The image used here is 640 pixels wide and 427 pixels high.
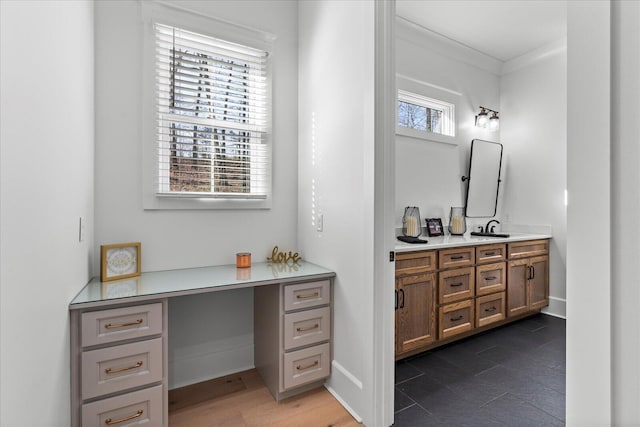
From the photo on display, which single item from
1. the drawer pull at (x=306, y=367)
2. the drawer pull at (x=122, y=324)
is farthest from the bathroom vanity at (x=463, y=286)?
the drawer pull at (x=122, y=324)

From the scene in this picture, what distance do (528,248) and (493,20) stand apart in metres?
2.33

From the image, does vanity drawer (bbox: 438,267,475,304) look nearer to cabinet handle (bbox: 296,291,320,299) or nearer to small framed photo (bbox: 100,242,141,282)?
cabinet handle (bbox: 296,291,320,299)

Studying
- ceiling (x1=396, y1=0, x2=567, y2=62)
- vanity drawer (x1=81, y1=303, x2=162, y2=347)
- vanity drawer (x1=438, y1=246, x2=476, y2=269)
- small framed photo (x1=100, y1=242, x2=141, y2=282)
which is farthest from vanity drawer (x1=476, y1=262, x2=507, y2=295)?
small framed photo (x1=100, y1=242, x2=141, y2=282)

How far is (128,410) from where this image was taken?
153 cm

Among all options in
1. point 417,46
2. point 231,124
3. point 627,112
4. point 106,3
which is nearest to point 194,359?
point 231,124

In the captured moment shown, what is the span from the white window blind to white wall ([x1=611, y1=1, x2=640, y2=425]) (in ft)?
6.51

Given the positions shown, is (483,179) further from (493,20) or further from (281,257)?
Result: (281,257)

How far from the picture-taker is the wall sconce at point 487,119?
12.4 ft

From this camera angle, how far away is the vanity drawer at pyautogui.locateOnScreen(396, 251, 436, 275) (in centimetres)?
238

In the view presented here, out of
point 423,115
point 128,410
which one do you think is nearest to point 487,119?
point 423,115

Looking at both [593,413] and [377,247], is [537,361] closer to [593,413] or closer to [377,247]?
[377,247]

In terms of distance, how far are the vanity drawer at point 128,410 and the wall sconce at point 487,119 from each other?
13.1ft

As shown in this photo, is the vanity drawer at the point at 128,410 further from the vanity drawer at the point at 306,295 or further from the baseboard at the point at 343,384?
the baseboard at the point at 343,384

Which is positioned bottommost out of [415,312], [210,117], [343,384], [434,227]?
[343,384]
